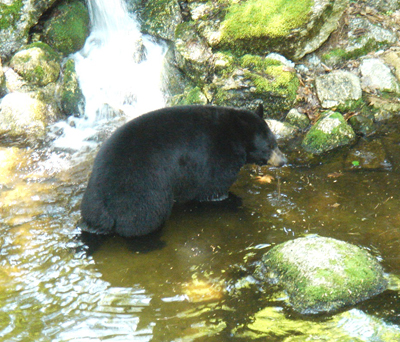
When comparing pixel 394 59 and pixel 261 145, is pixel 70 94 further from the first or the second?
pixel 394 59

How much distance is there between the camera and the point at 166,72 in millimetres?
9344

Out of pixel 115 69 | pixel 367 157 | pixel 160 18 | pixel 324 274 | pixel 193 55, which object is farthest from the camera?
pixel 160 18

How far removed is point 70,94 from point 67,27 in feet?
5.25

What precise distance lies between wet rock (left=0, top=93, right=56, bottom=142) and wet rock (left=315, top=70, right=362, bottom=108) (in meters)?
4.87

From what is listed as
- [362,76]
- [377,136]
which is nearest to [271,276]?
[377,136]

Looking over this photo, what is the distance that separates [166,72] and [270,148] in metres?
3.77

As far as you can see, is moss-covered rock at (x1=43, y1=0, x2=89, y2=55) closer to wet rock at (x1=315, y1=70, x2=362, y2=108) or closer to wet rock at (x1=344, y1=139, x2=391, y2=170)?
wet rock at (x1=315, y1=70, x2=362, y2=108)

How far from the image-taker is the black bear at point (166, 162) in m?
5.09

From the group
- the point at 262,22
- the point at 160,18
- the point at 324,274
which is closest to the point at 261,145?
the point at 324,274

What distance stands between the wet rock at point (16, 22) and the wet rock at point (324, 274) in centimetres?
693

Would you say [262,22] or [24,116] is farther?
[262,22]

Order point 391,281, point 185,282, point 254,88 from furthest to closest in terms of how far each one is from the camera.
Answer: point 254,88 < point 185,282 < point 391,281

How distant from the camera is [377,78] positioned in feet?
28.0

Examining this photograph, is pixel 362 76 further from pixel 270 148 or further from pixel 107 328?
pixel 107 328
